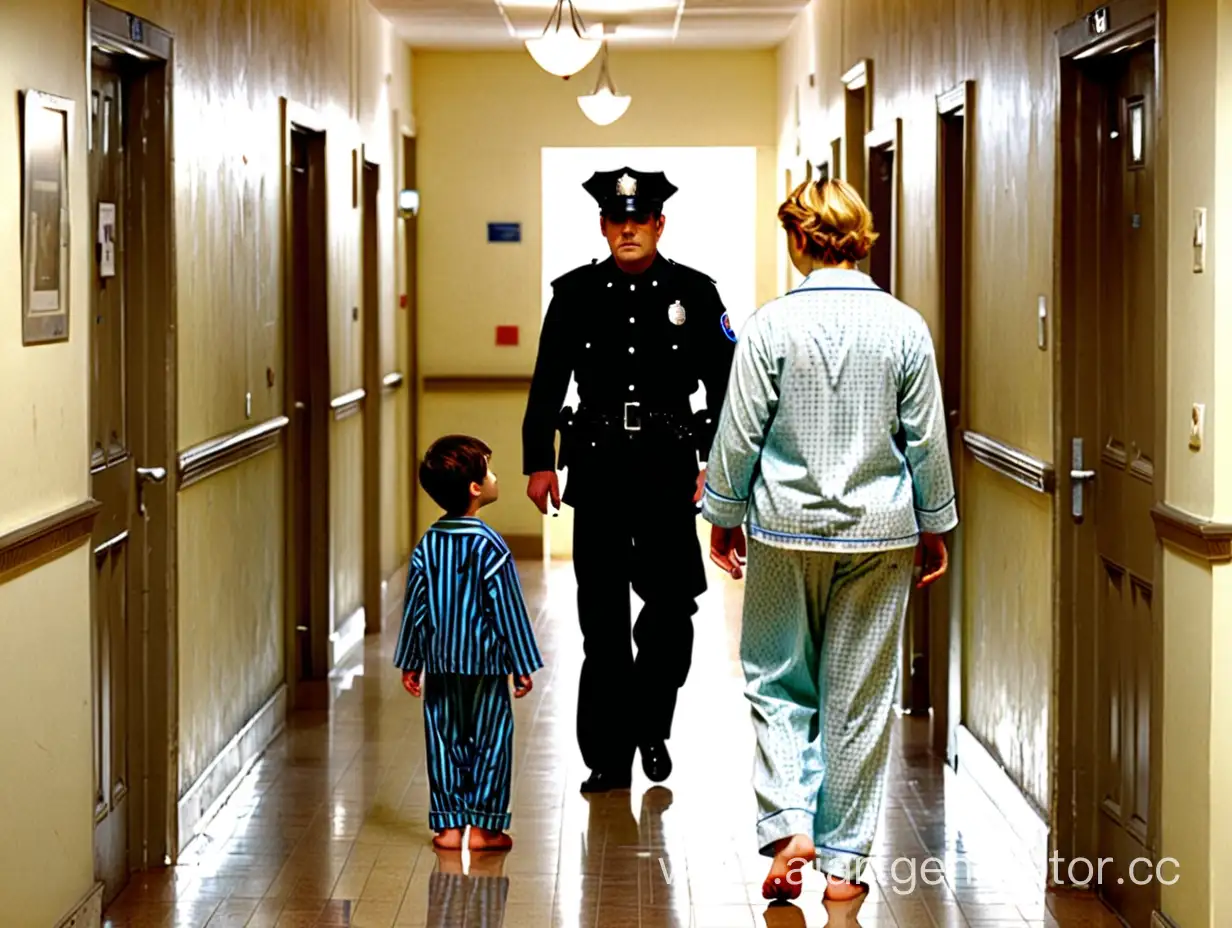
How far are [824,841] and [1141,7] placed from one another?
1.99 meters

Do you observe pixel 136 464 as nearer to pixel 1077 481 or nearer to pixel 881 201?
pixel 1077 481

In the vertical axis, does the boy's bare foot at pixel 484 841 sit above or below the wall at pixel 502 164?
below

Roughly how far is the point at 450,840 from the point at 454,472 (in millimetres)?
987

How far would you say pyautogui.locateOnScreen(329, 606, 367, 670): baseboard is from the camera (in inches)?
303

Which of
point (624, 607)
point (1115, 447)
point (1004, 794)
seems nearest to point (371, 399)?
point (624, 607)

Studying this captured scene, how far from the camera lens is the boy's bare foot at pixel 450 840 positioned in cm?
501

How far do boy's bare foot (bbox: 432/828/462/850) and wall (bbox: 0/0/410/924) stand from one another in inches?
29.1

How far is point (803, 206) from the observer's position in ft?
14.2

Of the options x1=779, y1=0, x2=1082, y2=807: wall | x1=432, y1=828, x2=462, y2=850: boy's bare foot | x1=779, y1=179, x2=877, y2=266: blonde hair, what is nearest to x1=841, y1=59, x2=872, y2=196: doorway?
x1=779, y1=0, x2=1082, y2=807: wall

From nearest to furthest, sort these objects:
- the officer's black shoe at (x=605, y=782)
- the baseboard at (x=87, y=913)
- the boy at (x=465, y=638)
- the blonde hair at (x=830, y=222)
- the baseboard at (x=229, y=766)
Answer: the baseboard at (x=87, y=913)
the blonde hair at (x=830, y=222)
the boy at (x=465, y=638)
the baseboard at (x=229, y=766)
the officer's black shoe at (x=605, y=782)

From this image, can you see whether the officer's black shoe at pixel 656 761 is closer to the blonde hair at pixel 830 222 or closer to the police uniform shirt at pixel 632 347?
the police uniform shirt at pixel 632 347

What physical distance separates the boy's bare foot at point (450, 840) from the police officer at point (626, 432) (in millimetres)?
717

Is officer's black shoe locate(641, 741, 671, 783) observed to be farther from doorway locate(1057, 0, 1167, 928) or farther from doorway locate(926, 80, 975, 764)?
doorway locate(1057, 0, 1167, 928)

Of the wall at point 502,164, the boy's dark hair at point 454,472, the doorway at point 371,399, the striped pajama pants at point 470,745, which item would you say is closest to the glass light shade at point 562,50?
the doorway at point 371,399
